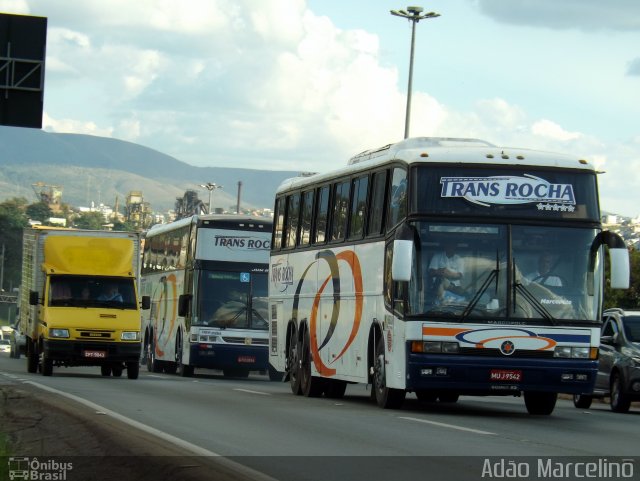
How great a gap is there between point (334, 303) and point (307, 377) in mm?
2209

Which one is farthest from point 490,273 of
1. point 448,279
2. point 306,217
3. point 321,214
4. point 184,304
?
point 184,304

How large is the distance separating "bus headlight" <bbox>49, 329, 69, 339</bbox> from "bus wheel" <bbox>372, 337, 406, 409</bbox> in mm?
13107

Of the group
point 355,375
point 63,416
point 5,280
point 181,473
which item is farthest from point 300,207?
point 5,280

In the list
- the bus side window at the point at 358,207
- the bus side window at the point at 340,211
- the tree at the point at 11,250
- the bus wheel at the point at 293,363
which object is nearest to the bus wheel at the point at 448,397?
the bus wheel at the point at 293,363

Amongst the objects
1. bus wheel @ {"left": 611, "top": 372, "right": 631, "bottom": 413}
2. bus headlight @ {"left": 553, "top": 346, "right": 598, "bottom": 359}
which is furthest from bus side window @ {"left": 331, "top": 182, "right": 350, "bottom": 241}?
bus wheel @ {"left": 611, "top": 372, "right": 631, "bottom": 413}

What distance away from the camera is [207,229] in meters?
39.2

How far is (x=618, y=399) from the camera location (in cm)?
2559

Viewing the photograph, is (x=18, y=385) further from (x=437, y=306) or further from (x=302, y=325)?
(x=437, y=306)

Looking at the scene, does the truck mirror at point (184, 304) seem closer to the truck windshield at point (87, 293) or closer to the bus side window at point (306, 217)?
the truck windshield at point (87, 293)

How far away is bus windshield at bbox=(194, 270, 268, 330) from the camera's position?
38.9 m

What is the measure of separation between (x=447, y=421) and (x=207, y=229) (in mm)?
20940

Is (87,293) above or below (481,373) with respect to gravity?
above

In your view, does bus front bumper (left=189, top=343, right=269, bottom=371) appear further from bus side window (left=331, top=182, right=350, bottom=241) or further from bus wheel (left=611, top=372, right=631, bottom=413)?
bus side window (left=331, top=182, right=350, bottom=241)

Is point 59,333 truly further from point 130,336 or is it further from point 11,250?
point 11,250
